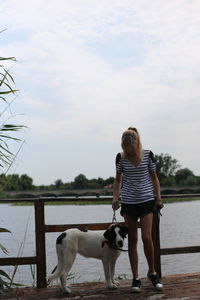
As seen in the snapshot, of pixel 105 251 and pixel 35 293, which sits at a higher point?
pixel 105 251

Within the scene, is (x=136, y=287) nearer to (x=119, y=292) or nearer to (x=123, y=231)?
(x=119, y=292)

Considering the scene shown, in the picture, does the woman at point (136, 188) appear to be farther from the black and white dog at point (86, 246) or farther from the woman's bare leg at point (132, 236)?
the black and white dog at point (86, 246)

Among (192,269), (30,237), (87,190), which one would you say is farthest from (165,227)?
(87,190)

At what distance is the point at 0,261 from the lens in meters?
5.44

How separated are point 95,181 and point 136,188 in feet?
169

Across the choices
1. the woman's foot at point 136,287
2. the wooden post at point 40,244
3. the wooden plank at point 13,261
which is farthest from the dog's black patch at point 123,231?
the wooden plank at point 13,261

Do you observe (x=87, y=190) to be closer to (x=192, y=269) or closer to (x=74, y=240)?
(x=192, y=269)

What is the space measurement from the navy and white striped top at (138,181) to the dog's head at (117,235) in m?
0.29

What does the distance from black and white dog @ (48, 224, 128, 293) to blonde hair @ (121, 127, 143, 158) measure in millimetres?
833

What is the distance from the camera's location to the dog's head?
5039 mm

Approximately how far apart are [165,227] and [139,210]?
18.1m

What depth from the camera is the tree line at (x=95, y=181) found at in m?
5.68

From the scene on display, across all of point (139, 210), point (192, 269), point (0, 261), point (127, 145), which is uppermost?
point (127, 145)

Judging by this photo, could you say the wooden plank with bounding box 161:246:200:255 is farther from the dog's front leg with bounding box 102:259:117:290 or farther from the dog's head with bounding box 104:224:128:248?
the dog's head with bounding box 104:224:128:248
